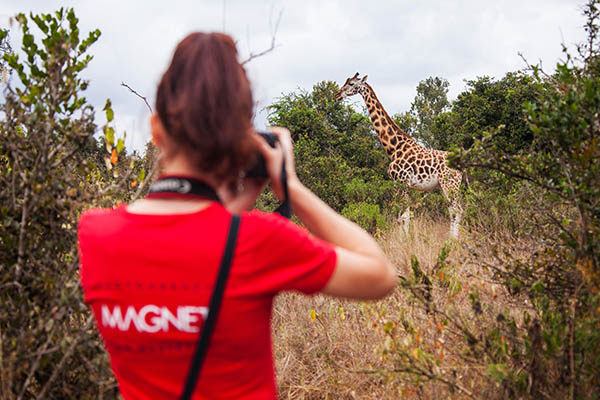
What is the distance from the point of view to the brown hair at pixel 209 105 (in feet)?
3.07

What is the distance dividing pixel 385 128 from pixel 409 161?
907mm

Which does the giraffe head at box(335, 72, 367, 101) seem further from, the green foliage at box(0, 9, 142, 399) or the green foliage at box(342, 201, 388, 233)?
the green foliage at box(0, 9, 142, 399)

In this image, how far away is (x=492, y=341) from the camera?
2291mm

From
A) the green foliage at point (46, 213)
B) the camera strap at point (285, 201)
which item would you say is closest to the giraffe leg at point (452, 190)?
the green foliage at point (46, 213)

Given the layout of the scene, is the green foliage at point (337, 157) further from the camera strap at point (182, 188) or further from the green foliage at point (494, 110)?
the camera strap at point (182, 188)

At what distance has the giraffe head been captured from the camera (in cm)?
1036

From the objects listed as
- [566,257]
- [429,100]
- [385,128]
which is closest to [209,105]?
[566,257]

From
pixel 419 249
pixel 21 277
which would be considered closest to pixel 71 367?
pixel 21 277

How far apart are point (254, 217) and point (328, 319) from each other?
2.97m

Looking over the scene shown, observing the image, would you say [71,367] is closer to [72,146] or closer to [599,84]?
[72,146]

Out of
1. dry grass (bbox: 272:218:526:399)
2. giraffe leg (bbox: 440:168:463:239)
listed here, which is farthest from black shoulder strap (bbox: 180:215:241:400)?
giraffe leg (bbox: 440:168:463:239)

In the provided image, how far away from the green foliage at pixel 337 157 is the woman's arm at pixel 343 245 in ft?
23.0

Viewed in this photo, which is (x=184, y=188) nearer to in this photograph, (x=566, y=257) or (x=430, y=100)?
(x=566, y=257)

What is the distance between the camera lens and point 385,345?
232 centimetres
